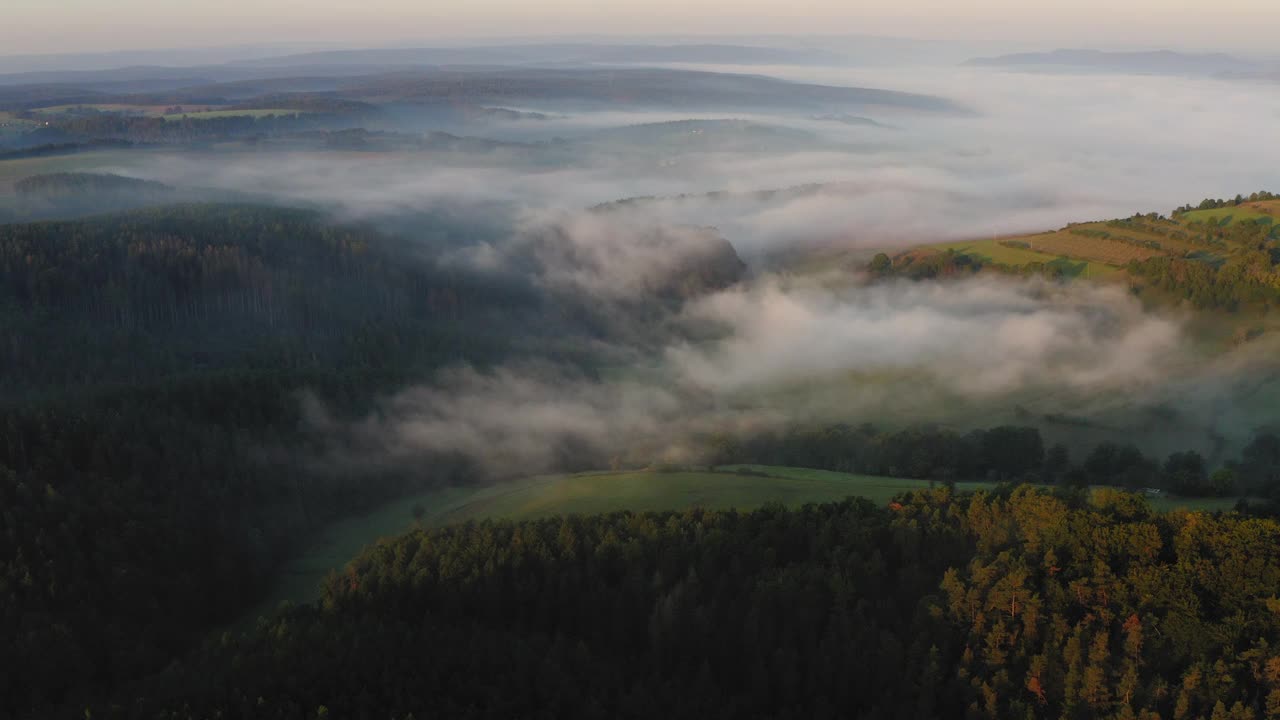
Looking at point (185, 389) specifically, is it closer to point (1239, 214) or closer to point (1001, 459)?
point (1001, 459)

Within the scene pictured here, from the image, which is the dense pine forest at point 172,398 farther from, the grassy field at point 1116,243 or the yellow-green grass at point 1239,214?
the yellow-green grass at point 1239,214

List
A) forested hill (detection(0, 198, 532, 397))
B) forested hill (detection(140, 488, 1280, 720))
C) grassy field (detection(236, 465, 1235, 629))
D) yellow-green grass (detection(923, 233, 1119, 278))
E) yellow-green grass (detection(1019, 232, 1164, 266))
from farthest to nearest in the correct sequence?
yellow-green grass (detection(1019, 232, 1164, 266))
yellow-green grass (detection(923, 233, 1119, 278))
forested hill (detection(0, 198, 532, 397))
grassy field (detection(236, 465, 1235, 629))
forested hill (detection(140, 488, 1280, 720))

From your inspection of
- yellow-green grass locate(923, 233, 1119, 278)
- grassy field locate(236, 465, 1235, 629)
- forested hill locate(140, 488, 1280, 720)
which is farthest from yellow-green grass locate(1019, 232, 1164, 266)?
forested hill locate(140, 488, 1280, 720)

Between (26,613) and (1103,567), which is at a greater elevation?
(1103,567)

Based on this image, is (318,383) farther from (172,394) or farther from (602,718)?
(602,718)

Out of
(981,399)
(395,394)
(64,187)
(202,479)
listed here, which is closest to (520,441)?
(395,394)

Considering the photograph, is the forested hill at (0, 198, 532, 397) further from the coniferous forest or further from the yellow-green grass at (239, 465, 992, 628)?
the yellow-green grass at (239, 465, 992, 628)
